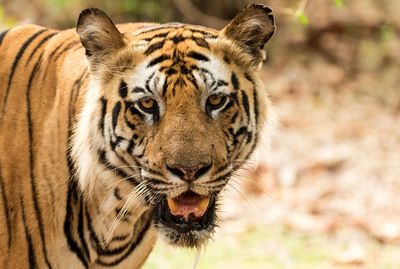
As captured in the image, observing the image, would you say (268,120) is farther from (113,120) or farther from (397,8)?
(397,8)

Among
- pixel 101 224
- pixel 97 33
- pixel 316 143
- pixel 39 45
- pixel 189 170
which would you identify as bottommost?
pixel 316 143

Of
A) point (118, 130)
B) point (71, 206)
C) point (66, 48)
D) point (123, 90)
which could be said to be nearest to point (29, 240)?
point (71, 206)

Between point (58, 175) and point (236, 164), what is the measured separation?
69 centimetres

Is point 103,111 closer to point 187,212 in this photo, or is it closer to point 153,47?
point 153,47

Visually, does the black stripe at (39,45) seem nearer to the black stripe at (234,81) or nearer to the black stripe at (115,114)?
the black stripe at (115,114)

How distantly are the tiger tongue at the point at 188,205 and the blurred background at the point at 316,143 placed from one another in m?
0.21

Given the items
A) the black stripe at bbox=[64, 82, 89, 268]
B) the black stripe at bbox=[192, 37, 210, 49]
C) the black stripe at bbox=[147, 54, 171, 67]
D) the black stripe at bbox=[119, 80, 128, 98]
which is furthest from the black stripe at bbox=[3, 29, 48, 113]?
the black stripe at bbox=[192, 37, 210, 49]

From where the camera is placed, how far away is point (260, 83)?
3.39 metres

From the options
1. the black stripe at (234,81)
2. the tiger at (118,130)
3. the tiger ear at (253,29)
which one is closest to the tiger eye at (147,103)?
the tiger at (118,130)

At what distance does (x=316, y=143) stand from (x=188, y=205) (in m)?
5.07

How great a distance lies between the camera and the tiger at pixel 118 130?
3.08 m

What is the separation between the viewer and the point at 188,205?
3.13 meters

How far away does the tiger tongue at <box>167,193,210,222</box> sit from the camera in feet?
10.2

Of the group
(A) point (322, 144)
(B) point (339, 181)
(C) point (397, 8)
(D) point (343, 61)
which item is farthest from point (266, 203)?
(C) point (397, 8)
